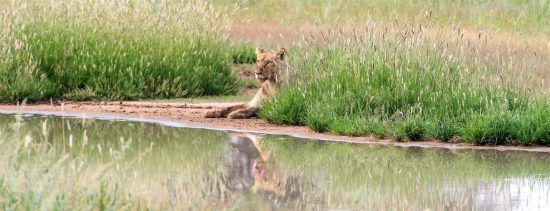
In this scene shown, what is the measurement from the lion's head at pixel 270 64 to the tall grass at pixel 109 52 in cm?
319

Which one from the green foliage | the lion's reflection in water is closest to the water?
the lion's reflection in water

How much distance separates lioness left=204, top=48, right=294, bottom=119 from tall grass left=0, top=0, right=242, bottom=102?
256 cm

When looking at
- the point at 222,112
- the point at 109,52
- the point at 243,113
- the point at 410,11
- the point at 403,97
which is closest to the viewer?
the point at 403,97

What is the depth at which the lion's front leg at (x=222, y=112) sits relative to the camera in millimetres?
16891

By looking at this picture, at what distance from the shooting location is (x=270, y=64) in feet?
53.8

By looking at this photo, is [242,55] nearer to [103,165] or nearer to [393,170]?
[393,170]

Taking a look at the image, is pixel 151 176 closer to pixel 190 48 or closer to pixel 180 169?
pixel 180 169

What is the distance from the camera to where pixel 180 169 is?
11.8m

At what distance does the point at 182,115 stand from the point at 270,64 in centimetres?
157

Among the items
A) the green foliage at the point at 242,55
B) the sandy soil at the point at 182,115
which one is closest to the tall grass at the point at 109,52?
the sandy soil at the point at 182,115

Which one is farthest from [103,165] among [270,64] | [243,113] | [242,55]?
[242,55]

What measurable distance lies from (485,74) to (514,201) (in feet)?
19.9

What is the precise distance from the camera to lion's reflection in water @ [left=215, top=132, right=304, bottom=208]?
401 inches

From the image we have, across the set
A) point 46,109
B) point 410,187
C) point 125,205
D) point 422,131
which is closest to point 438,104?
point 422,131
